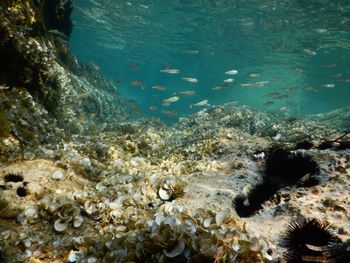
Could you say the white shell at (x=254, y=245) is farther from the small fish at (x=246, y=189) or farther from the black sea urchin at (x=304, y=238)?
the small fish at (x=246, y=189)

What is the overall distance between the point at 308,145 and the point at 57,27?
12345 millimetres

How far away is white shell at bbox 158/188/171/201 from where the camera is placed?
197 inches

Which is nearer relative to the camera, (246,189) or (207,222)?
(207,222)

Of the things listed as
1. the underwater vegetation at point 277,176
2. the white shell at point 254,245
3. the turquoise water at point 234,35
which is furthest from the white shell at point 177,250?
the turquoise water at point 234,35

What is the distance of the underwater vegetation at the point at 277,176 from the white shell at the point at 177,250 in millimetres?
1740

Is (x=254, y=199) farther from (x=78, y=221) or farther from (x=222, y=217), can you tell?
(x=78, y=221)

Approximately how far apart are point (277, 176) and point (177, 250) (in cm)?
298

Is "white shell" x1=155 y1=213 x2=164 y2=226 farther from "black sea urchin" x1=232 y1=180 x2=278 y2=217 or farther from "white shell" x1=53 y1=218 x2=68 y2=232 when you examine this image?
"black sea urchin" x1=232 y1=180 x2=278 y2=217

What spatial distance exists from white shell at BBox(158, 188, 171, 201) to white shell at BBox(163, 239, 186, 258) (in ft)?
6.62

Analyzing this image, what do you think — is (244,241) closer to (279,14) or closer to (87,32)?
(279,14)

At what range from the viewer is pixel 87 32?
162 feet

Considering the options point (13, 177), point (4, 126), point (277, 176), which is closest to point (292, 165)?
point (277, 176)

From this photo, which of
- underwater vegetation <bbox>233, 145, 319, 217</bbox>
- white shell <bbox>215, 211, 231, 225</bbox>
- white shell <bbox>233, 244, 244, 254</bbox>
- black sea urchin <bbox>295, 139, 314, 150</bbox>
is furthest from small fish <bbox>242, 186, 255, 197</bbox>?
white shell <bbox>233, 244, 244, 254</bbox>

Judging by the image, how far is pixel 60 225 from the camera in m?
3.96
